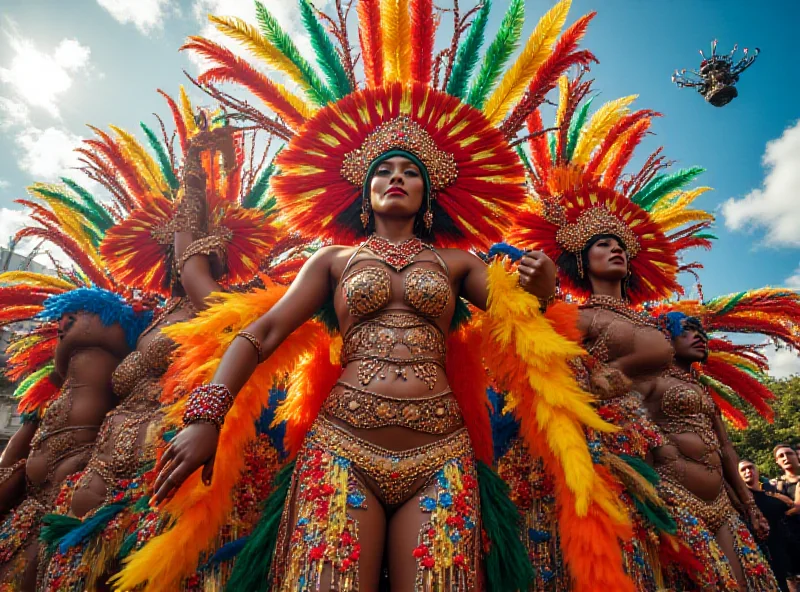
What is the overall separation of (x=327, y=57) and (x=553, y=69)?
1.45 meters

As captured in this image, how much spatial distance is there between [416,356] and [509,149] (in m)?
1.48

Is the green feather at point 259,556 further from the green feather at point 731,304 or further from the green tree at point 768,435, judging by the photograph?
the green tree at point 768,435

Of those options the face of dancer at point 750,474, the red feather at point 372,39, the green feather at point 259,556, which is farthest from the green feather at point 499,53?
the face of dancer at point 750,474

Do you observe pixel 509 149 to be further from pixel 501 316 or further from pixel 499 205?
pixel 501 316

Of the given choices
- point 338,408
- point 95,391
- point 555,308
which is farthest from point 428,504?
point 95,391

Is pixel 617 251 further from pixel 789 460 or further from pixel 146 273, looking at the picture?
pixel 789 460

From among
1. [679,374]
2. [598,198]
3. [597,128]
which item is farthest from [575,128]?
[679,374]

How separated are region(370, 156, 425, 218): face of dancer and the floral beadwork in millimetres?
1278

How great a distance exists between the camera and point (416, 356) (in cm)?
220

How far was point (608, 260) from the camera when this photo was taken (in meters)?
4.01

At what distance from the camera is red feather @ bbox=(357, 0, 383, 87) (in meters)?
3.21

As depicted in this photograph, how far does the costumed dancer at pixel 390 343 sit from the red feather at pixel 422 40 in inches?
0.5

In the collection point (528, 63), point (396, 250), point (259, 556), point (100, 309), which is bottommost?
point (259, 556)

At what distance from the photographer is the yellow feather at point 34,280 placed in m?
5.16
